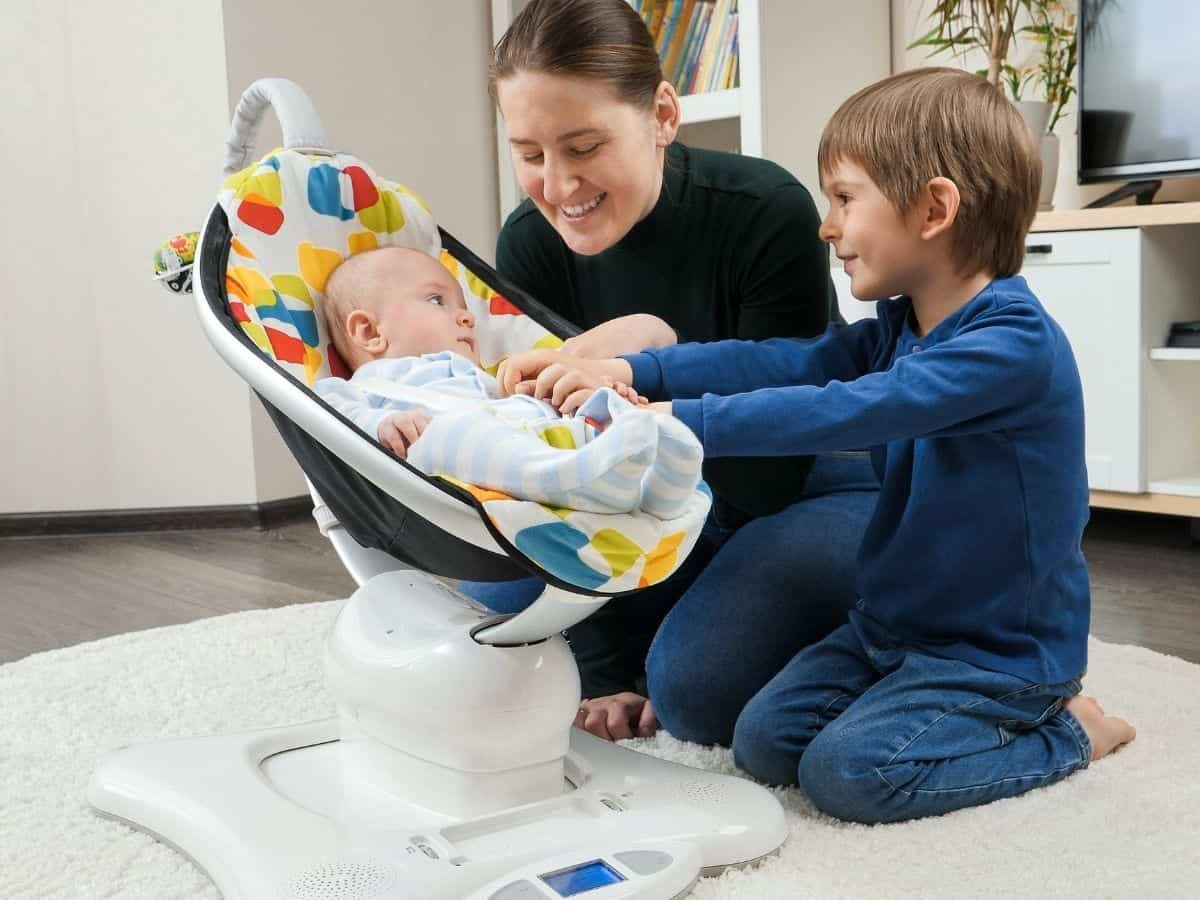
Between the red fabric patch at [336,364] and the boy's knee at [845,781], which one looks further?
the red fabric patch at [336,364]

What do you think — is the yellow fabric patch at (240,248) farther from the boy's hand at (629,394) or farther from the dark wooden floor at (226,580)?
the dark wooden floor at (226,580)

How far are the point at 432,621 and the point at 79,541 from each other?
210cm

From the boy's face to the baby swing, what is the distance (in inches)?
14.2

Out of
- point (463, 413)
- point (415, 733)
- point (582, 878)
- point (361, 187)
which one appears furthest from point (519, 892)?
point (361, 187)

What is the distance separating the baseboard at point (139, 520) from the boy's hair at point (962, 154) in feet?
7.01

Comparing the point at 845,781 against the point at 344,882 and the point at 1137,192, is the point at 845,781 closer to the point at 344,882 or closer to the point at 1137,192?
the point at 344,882

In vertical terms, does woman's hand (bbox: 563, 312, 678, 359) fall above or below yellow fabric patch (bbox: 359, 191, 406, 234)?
below

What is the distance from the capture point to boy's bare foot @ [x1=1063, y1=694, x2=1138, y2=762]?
1397 millimetres

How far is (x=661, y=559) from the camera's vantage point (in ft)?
3.48

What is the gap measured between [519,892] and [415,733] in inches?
7.6

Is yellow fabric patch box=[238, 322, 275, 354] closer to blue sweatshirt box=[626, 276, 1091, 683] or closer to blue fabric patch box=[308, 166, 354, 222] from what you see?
blue fabric patch box=[308, 166, 354, 222]

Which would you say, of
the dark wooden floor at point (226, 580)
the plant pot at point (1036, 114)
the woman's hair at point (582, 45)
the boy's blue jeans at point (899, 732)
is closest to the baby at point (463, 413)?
the woman's hair at point (582, 45)

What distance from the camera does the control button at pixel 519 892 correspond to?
1.06 meters

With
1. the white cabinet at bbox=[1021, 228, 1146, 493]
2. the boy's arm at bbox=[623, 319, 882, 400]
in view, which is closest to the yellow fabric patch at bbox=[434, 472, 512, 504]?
the boy's arm at bbox=[623, 319, 882, 400]
